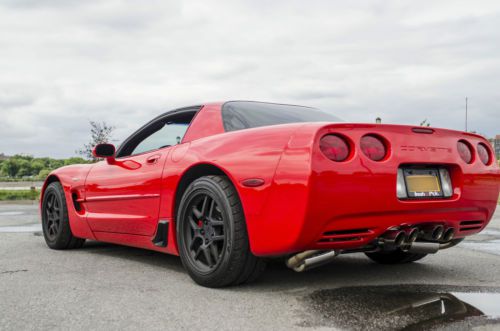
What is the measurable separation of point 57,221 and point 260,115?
2.83 m

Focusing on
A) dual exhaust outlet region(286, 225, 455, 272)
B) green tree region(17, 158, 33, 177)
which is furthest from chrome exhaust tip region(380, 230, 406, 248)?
green tree region(17, 158, 33, 177)

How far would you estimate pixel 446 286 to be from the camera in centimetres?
342

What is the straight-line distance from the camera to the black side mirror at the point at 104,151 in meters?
4.72

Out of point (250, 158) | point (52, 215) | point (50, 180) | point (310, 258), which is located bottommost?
point (52, 215)

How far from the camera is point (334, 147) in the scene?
2.97 meters

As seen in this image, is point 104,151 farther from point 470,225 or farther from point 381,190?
point 470,225

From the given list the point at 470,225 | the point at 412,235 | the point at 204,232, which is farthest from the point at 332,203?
the point at 470,225

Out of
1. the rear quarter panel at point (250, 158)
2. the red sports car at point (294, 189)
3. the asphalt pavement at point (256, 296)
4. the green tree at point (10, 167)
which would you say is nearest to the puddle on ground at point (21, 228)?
the asphalt pavement at point (256, 296)

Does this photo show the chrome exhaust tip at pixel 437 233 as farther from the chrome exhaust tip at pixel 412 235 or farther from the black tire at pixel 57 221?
the black tire at pixel 57 221

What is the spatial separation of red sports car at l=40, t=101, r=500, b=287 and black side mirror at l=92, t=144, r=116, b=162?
1.54 feet

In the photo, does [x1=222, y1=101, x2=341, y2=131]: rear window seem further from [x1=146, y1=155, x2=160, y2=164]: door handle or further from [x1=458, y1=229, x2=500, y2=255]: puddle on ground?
[x1=458, y1=229, x2=500, y2=255]: puddle on ground

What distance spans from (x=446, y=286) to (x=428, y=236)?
1.13 ft

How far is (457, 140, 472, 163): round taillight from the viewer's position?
11.6 feet

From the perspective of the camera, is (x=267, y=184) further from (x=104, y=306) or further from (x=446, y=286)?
(x=446, y=286)
